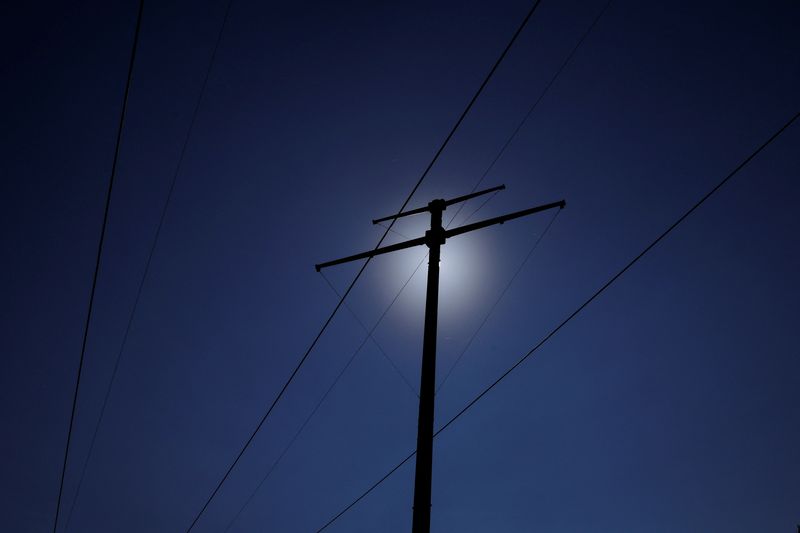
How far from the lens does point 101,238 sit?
6.96 m

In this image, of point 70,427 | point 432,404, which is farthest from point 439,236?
point 70,427

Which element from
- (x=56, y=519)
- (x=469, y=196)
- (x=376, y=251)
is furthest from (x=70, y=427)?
(x=469, y=196)

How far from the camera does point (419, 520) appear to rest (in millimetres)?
4953

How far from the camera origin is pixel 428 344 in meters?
A: 6.08

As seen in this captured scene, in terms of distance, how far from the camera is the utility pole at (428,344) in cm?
511

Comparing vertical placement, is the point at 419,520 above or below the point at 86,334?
below

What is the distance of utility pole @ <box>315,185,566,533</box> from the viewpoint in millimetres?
5105

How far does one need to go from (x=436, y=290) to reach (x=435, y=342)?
0.80m

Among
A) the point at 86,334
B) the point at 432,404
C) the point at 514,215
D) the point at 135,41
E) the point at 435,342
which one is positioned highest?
the point at 135,41

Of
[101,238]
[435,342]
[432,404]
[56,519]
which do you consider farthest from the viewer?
[56,519]

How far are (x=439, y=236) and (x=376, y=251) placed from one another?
1.17 m

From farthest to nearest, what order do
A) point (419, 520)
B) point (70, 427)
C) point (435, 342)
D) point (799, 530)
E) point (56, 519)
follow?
point (799, 530) → point (56, 519) → point (70, 427) → point (435, 342) → point (419, 520)

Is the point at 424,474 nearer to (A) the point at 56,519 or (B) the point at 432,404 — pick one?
(B) the point at 432,404

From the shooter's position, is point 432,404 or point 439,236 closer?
point 432,404
